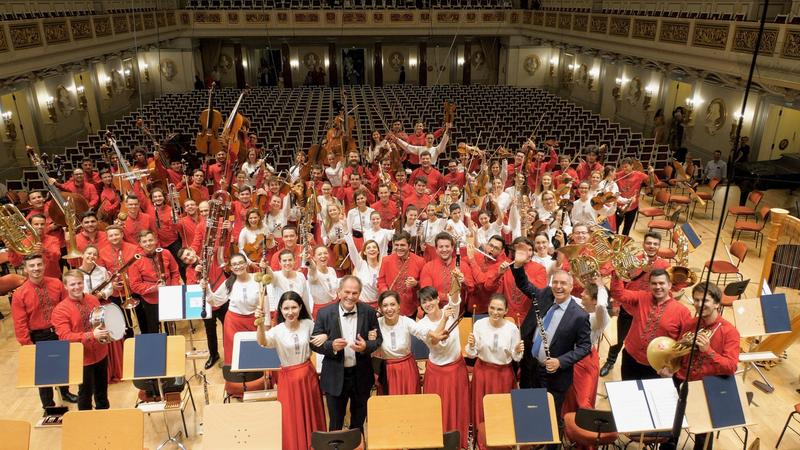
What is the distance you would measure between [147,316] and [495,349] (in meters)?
3.98

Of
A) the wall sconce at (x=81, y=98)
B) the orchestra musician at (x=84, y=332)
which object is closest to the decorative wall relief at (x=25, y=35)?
the wall sconce at (x=81, y=98)

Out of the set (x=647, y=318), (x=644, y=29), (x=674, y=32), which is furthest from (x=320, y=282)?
(x=644, y=29)

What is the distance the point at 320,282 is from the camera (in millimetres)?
5230

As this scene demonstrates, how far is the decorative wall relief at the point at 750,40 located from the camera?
33.7ft

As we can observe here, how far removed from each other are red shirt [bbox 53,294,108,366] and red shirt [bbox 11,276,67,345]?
0.34 metres

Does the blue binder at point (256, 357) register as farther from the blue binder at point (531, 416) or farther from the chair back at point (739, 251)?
the chair back at point (739, 251)

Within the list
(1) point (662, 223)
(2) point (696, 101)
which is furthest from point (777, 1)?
(1) point (662, 223)

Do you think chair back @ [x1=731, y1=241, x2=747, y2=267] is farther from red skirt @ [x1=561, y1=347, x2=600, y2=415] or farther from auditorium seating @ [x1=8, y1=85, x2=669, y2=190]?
auditorium seating @ [x1=8, y1=85, x2=669, y2=190]

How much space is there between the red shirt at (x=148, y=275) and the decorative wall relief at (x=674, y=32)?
1284cm

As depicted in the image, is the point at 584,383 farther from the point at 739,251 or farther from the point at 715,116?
the point at 715,116

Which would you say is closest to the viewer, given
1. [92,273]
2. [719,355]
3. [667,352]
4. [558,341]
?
[667,352]

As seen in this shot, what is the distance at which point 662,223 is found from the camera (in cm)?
894

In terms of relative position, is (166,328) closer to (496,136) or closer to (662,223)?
(662,223)

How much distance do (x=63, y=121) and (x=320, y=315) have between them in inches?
654
